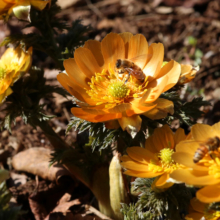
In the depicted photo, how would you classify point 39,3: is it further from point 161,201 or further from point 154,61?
point 161,201

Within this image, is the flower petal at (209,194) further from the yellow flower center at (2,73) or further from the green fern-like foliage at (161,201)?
the yellow flower center at (2,73)

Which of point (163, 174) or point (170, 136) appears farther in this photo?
point (170, 136)

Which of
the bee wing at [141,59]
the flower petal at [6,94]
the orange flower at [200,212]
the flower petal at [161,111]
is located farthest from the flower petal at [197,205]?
the flower petal at [6,94]

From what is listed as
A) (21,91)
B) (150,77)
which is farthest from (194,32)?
(21,91)

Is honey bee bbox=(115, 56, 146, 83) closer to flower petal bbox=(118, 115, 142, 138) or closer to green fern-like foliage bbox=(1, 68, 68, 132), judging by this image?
flower petal bbox=(118, 115, 142, 138)

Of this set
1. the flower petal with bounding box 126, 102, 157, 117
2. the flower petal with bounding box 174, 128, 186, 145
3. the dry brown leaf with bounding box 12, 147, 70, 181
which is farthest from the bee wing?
the dry brown leaf with bounding box 12, 147, 70, 181

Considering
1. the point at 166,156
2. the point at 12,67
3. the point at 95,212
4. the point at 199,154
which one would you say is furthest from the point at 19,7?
the point at 95,212

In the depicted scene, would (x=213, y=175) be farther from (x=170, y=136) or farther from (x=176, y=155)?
(x=170, y=136)
